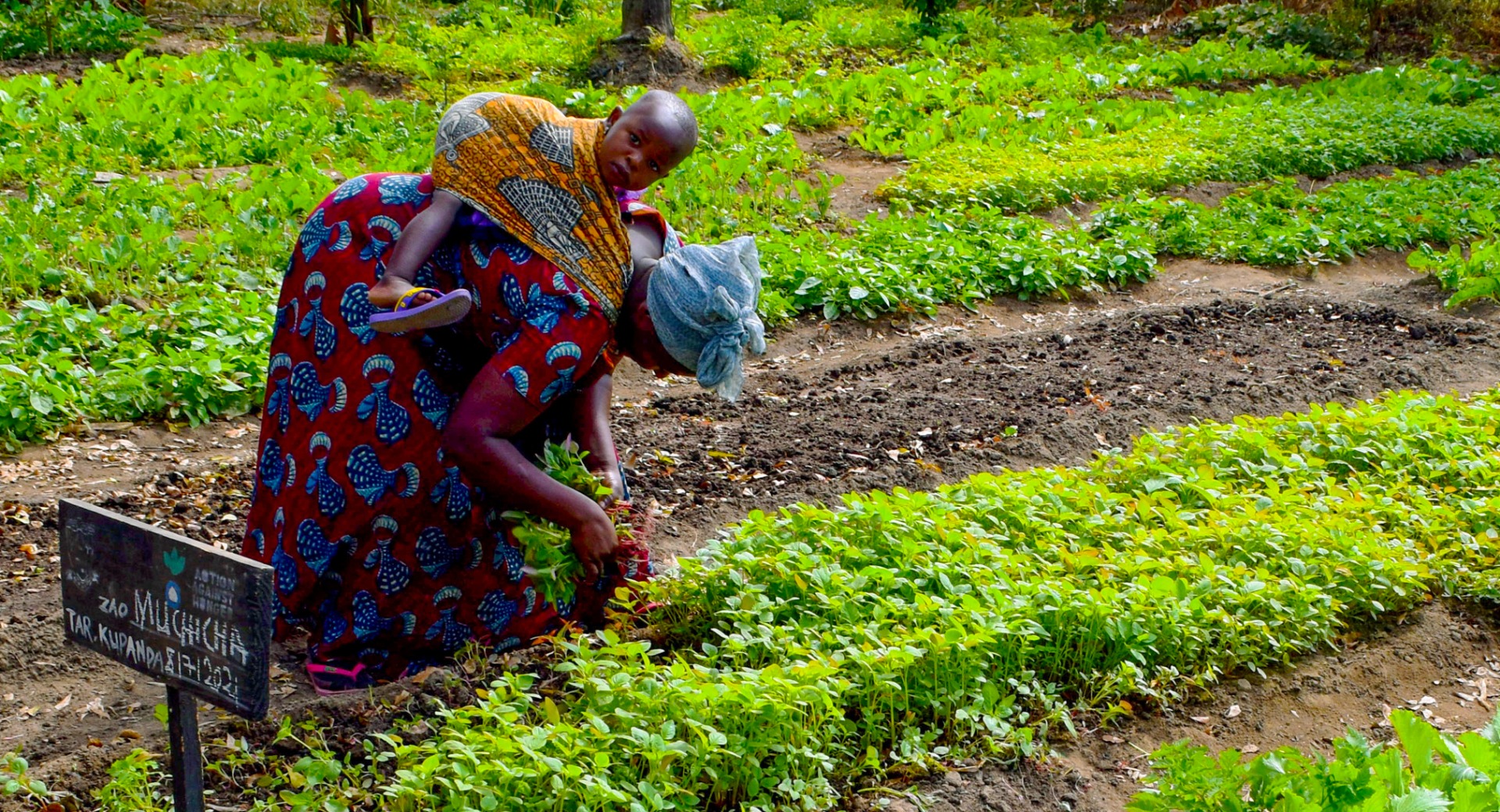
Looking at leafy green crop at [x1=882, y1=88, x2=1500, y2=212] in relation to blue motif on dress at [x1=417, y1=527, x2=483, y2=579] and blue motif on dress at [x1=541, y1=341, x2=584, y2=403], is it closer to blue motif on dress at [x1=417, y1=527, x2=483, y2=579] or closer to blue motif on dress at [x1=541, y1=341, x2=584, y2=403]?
blue motif on dress at [x1=417, y1=527, x2=483, y2=579]

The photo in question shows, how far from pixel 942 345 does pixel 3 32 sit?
327 inches

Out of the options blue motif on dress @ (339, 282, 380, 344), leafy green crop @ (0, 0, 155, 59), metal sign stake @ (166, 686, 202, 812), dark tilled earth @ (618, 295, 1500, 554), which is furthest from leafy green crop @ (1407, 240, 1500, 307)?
leafy green crop @ (0, 0, 155, 59)

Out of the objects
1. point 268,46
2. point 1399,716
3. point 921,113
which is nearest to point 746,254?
point 1399,716

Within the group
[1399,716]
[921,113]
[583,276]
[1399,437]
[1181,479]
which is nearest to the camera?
[1399,716]

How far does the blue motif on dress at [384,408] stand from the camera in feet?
9.75

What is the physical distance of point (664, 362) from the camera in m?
2.99

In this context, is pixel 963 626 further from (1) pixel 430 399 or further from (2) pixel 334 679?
(2) pixel 334 679

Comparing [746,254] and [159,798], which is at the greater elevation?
[746,254]

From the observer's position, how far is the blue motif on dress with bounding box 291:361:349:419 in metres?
3.00

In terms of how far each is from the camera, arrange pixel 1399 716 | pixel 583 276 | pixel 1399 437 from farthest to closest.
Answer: pixel 1399 437 → pixel 583 276 → pixel 1399 716

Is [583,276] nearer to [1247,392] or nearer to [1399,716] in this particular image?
[1399,716]

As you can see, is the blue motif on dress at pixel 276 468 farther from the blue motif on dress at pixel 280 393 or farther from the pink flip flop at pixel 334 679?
the pink flip flop at pixel 334 679

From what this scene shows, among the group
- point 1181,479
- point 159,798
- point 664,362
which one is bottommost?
point 159,798

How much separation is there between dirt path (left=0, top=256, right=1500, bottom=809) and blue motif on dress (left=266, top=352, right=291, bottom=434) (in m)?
0.61
